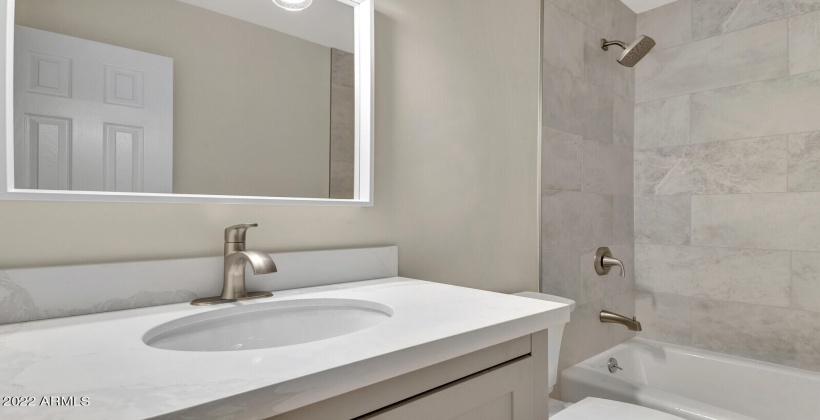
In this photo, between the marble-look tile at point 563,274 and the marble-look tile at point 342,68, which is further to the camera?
the marble-look tile at point 563,274

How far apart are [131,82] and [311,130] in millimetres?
372

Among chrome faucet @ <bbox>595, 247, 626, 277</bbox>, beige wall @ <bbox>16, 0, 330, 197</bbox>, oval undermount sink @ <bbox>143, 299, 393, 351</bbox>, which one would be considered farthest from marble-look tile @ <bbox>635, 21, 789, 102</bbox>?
oval undermount sink @ <bbox>143, 299, 393, 351</bbox>

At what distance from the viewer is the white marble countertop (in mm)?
368

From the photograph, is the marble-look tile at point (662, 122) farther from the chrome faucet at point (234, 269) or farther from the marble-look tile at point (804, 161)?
the chrome faucet at point (234, 269)

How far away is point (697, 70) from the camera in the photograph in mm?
2158

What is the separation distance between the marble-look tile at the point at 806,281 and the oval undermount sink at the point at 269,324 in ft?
6.75

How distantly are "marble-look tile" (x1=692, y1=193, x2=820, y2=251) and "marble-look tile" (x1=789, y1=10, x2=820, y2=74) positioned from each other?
1.85 feet

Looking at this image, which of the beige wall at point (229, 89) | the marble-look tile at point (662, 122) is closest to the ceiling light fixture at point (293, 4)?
the beige wall at point (229, 89)

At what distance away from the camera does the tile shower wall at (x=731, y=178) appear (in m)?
1.86

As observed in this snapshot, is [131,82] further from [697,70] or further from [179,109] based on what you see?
[697,70]

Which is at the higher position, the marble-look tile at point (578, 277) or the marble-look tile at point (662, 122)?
the marble-look tile at point (662, 122)

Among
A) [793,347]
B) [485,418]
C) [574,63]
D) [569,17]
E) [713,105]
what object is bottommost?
[793,347]

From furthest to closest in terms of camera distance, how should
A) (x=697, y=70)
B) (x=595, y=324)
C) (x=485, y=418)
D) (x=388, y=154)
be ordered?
(x=697, y=70)
(x=595, y=324)
(x=388, y=154)
(x=485, y=418)

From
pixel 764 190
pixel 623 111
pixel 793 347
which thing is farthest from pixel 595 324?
pixel 623 111
